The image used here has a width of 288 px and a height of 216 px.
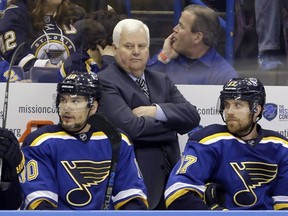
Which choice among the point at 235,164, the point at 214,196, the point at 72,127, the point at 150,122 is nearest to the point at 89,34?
the point at 150,122

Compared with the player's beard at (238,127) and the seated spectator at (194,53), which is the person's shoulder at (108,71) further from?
the player's beard at (238,127)

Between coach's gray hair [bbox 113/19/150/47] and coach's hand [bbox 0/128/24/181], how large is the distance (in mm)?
1278

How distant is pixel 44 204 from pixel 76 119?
0.54m

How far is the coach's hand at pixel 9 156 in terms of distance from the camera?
5.61 metres

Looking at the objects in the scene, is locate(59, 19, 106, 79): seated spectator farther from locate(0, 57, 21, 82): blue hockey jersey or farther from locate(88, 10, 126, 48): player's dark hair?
locate(0, 57, 21, 82): blue hockey jersey

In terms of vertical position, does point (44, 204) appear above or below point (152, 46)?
below

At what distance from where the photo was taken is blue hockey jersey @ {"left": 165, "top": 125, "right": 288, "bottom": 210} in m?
6.13

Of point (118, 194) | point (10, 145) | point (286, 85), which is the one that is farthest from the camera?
point (286, 85)

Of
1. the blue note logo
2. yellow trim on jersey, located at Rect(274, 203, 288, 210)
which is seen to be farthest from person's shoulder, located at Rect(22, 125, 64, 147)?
the blue note logo

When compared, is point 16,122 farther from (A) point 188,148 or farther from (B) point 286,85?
(B) point 286,85

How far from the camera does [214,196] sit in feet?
20.1

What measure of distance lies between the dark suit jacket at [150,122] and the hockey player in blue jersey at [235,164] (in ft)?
1.10

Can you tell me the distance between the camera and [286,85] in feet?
23.3

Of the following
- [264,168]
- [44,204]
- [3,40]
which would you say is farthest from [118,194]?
[3,40]
